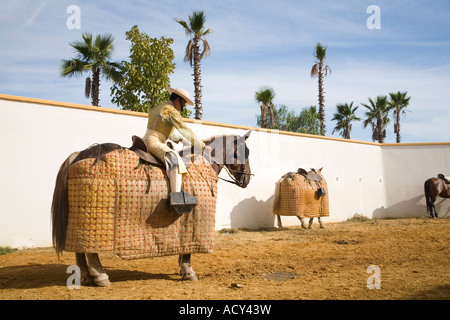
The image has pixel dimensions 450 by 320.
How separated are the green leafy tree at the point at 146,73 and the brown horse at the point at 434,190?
10.1 meters

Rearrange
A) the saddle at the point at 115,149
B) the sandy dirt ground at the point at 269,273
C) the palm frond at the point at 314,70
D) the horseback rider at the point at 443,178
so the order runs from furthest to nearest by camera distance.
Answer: the palm frond at the point at 314,70
the horseback rider at the point at 443,178
the saddle at the point at 115,149
the sandy dirt ground at the point at 269,273

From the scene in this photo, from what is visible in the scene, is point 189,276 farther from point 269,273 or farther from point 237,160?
point 237,160

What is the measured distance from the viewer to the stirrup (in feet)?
14.8

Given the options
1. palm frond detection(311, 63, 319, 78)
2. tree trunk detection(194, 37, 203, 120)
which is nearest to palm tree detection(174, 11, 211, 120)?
tree trunk detection(194, 37, 203, 120)

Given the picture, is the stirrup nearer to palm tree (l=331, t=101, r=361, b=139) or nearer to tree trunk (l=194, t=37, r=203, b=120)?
tree trunk (l=194, t=37, r=203, b=120)

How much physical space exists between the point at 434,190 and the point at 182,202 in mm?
12381

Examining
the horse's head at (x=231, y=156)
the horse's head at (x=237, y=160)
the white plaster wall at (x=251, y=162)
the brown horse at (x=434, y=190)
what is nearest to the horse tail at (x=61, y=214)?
the horse's head at (x=231, y=156)

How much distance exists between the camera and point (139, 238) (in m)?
4.43

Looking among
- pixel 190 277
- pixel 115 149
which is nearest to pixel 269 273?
pixel 190 277

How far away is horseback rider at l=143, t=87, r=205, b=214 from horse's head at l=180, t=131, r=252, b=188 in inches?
27.3

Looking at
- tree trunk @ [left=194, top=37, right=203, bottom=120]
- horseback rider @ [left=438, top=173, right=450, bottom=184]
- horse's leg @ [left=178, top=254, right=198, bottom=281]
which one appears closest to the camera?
horse's leg @ [left=178, top=254, right=198, bottom=281]

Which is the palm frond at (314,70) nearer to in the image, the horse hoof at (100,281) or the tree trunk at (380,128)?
the tree trunk at (380,128)

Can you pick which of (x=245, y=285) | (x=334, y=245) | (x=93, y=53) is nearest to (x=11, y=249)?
(x=245, y=285)

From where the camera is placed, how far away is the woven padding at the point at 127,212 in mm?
4168
